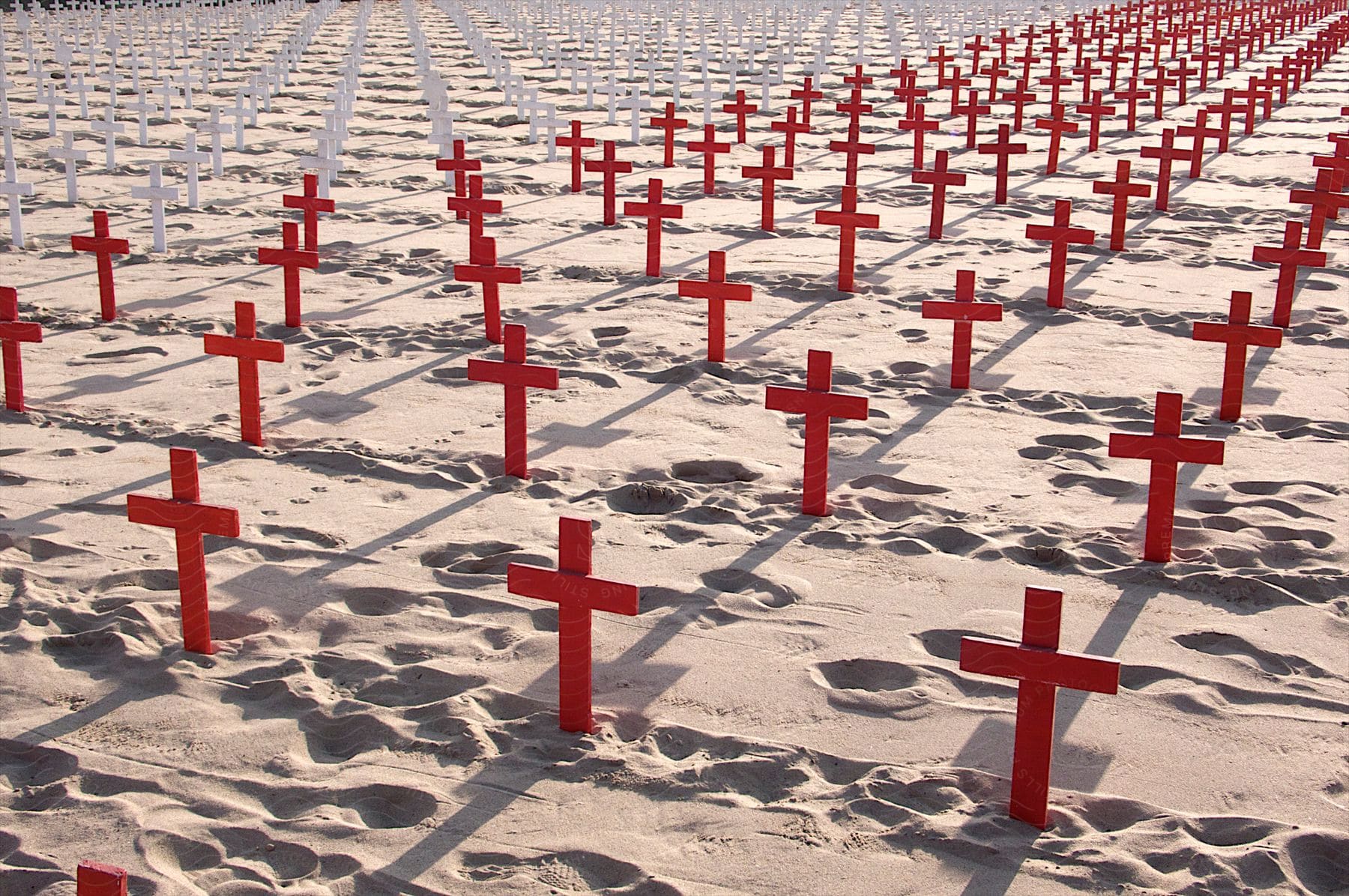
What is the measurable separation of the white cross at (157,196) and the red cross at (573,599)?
24.5 ft

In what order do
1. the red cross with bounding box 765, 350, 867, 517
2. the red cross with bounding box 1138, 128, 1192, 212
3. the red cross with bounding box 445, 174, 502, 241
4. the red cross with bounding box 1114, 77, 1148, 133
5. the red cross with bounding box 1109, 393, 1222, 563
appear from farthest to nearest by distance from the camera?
1. the red cross with bounding box 1114, 77, 1148, 133
2. the red cross with bounding box 1138, 128, 1192, 212
3. the red cross with bounding box 445, 174, 502, 241
4. the red cross with bounding box 765, 350, 867, 517
5. the red cross with bounding box 1109, 393, 1222, 563

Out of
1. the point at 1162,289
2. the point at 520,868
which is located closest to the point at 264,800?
the point at 520,868

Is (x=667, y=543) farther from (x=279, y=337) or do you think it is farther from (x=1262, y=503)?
(x=279, y=337)

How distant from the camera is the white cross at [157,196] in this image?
34.1 ft

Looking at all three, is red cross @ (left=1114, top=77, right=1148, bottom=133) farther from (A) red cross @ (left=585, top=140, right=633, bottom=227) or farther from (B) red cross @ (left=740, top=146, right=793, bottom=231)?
(A) red cross @ (left=585, top=140, right=633, bottom=227)

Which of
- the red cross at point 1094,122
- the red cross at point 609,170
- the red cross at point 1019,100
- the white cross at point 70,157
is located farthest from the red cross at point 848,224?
the red cross at point 1019,100

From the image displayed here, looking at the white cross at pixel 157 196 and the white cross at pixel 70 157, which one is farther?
the white cross at pixel 70 157

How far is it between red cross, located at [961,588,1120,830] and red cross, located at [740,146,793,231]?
7.59 metres

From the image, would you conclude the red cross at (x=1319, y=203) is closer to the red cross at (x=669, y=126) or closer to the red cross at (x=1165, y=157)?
the red cross at (x=1165, y=157)

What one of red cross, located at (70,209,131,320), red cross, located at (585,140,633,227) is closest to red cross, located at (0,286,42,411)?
red cross, located at (70,209,131,320)

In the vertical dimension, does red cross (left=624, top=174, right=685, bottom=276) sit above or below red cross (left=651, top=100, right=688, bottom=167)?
below

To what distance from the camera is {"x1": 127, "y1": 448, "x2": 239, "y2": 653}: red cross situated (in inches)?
173

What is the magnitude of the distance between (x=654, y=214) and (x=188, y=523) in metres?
5.67

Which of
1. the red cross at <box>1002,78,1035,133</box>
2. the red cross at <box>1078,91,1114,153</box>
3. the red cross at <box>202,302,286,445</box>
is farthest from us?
the red cross at <box>1002,78,1035,133</box>
